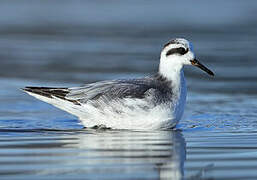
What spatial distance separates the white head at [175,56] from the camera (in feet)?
43.4

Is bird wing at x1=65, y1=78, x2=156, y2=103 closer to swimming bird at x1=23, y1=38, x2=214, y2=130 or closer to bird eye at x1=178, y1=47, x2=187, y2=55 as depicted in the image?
swimming bird at x1=23, y1=38, x2=214, y2=130

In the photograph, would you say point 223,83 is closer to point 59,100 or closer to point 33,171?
point 59,100

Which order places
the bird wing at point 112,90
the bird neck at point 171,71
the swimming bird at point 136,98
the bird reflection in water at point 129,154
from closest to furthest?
the bird reflection in water at point 129,154 → the swimming bird at point 136,98 → the bird wing at point 112,90 → the bird neck at point 171,71

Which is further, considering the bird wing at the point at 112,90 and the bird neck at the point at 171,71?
the bird neck at the point at 171,71

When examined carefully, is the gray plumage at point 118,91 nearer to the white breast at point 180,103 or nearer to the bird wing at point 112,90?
the bird wing at point 112,90

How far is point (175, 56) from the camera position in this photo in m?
13.3

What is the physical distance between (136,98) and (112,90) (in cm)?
45

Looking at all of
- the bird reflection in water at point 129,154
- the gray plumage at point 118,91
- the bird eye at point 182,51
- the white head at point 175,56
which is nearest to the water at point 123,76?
the bird reflection in water at point 129,154

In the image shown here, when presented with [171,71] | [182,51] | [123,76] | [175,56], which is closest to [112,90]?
[171,71]

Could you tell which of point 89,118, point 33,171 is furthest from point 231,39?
point 33,171

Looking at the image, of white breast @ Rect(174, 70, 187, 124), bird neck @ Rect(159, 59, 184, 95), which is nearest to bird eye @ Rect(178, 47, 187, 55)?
bird neck @ Rect(159, 59, 184, 95)

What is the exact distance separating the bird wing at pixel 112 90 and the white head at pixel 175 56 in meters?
0.37

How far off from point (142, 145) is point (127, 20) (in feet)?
58.1

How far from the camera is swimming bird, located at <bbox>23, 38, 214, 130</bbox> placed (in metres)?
12.6
